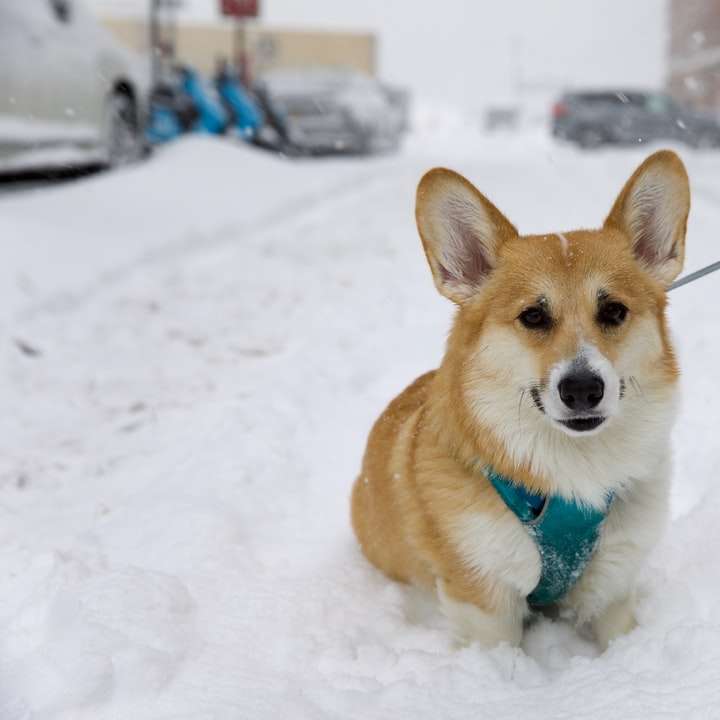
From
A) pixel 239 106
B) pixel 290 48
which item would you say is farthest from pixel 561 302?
pixel 290 48

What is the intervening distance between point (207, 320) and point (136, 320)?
1.53 ft

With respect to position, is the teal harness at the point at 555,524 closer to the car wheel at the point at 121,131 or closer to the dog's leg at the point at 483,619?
the dog's leg at the point at 483,619

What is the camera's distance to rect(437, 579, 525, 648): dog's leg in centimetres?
228

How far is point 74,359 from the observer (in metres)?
4.81

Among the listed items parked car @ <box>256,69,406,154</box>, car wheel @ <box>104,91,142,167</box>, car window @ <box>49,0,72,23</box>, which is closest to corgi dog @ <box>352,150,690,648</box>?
car window @ <box>49,0,72,23</box>

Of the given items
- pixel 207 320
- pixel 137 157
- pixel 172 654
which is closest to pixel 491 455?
pixel 172 654

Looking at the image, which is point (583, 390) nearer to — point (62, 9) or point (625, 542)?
point (625, 542)

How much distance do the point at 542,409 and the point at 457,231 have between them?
625mm

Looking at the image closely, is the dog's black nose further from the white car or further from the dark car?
the dark car

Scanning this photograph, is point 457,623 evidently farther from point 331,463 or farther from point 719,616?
point 331,463

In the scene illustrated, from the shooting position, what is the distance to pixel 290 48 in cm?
3788

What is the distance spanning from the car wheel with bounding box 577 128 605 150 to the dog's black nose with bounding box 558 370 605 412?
18420 millimetres

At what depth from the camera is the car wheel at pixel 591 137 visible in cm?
1908

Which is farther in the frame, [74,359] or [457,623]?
[74,359]
